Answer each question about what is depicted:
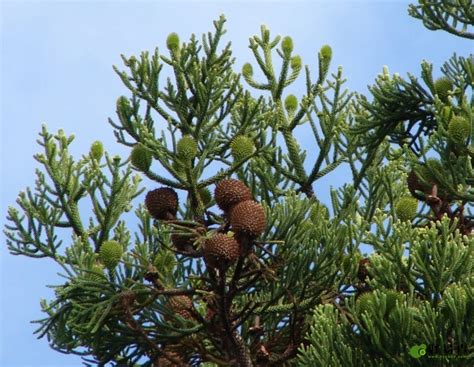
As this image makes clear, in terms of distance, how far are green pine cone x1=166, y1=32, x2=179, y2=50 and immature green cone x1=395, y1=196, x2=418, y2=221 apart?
2.27 m

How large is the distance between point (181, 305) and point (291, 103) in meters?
3.26

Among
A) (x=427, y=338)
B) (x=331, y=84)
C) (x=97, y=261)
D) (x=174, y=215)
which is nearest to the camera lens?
(x=427, y=338)

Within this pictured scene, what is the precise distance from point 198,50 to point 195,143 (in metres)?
0.88

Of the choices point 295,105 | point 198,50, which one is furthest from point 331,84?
point 198,50

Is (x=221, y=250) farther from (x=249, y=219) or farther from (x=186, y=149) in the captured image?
(x=186, y=149)

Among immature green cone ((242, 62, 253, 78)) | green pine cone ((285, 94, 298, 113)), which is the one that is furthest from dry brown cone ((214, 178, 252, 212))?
immature green cone ((242, 62, 253, 78))

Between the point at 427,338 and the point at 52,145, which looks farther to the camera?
the point at 52,145

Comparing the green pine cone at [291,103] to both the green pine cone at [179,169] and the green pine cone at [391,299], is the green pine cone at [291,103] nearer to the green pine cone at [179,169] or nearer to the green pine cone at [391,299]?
the green pine cone at [179,169]

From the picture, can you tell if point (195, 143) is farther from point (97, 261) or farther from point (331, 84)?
point (331, 84)

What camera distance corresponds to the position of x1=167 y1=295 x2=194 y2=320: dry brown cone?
7981 mm

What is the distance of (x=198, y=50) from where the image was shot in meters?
8.39

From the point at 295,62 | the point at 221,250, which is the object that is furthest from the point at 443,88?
the point at 221,250

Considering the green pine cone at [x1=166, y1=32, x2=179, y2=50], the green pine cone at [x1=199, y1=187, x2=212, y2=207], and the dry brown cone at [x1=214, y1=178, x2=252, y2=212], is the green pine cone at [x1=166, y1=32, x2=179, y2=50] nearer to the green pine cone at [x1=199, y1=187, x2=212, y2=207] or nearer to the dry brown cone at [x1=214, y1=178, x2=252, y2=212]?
the green pine cone at [x1=199, y1=187, x2=212, y2=207]

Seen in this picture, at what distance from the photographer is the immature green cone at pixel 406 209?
8.48 m
